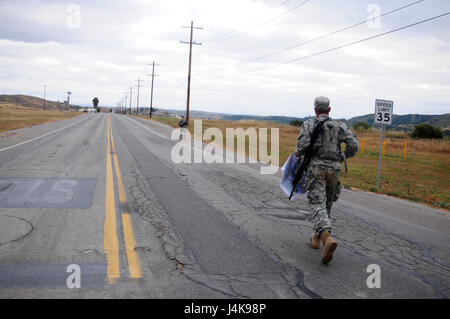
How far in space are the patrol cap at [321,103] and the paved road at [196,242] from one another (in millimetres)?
1965

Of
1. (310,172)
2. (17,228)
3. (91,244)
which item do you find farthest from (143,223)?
(310,172)

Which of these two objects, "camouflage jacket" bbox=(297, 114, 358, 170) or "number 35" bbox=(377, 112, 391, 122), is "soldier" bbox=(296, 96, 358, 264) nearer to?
"camouflage jacket" bbox=(297, 114, 358, 170)

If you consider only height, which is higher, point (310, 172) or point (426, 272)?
point (310, 172)

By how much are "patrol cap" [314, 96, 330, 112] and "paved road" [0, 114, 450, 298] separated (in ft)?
6.45

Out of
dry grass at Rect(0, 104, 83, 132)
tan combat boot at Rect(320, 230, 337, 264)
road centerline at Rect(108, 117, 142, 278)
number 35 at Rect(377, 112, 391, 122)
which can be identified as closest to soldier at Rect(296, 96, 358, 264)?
tan combat boot at Rect(320, 230, 337, 264)

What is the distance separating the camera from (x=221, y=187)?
32.4 ft

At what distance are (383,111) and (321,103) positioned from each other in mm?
8630

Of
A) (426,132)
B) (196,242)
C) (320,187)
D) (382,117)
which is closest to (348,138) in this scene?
(320,187)

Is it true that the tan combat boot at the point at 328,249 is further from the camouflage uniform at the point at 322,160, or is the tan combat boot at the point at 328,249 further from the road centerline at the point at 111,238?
the road centerline at the point at 111,238

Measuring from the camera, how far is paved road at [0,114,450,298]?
400 centimetres

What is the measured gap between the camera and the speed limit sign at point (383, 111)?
1290 centimetres

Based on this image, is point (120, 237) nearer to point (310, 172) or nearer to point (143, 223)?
point (143, 223)
